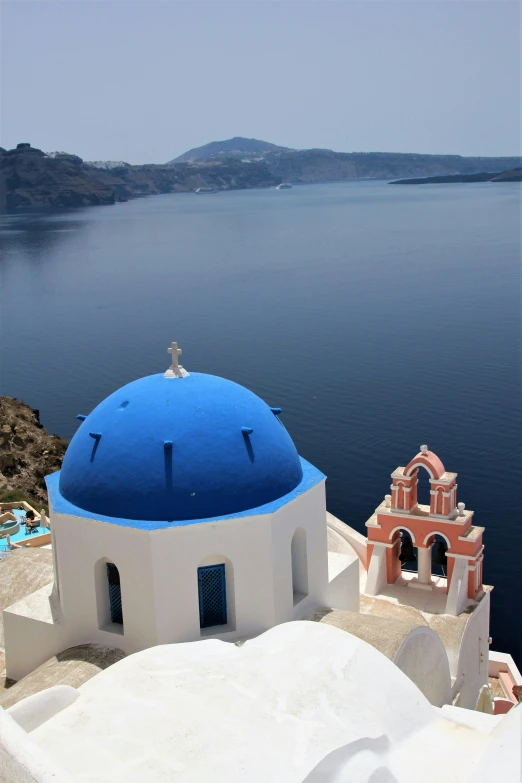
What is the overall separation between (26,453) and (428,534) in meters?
20.0

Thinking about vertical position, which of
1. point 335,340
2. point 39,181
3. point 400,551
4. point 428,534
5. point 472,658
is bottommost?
point 472,658

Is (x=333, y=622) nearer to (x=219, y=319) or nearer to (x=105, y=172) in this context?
(x=219, y=319)

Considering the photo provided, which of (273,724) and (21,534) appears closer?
(273,724)

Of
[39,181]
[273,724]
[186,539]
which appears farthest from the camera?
[39,181]

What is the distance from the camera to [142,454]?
10.4 meters

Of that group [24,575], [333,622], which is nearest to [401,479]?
[333,622]

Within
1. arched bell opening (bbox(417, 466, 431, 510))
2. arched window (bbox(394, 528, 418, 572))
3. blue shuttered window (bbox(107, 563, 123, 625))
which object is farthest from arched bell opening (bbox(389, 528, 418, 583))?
arched bell opening (bbox(417, 466, 431, 510))

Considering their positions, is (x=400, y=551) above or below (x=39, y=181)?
below

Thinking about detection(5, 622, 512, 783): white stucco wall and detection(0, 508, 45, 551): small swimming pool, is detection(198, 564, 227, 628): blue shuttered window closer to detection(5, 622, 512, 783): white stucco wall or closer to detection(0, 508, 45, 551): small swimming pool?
detection(5, 622, 512, 783): white stucco wall

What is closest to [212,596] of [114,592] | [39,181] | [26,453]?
[114,592]

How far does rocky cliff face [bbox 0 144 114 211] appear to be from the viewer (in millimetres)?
140875

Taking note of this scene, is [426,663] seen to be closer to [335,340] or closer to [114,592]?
[114,592]

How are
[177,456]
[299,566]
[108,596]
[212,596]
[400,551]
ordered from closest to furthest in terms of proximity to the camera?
[177,456]
[212,596]
[108,596]
[299,566]
[400,551]

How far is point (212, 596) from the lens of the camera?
1067 centimetres
